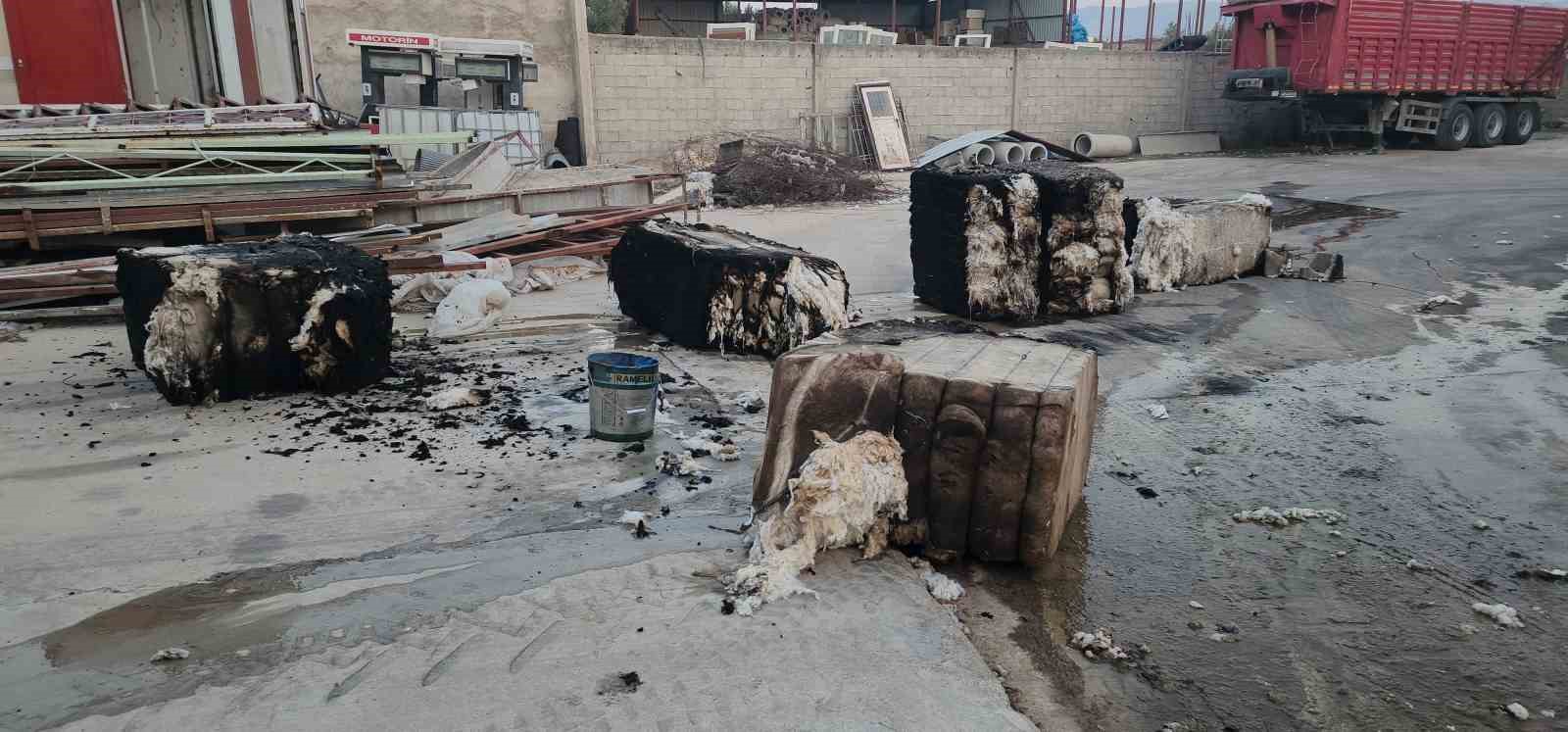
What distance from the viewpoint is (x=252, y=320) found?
17.4 ft

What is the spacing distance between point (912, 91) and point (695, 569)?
20.1 meters

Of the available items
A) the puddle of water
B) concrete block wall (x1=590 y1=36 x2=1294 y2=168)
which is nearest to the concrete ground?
the puddle of water

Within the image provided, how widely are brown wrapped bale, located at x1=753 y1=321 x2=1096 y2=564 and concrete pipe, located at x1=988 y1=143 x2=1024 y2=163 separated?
50.8 feet

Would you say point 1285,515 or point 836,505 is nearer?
point 836,505

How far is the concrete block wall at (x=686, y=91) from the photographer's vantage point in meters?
19.5

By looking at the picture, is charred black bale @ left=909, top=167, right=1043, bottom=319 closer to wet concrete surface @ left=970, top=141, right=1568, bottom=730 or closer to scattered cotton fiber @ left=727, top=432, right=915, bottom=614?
wet concrete surface @ left=970, top=141, right=1568, bottom=730

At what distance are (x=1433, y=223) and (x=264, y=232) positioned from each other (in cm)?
1251

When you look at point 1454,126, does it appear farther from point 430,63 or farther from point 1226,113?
point 430,63

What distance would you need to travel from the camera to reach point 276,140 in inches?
376

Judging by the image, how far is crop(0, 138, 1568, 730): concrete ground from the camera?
2.75 meters

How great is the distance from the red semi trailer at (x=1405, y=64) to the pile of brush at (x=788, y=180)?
30.2 feet

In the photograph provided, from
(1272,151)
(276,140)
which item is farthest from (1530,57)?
(276,140)

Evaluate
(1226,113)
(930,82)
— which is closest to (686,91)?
(930,82)

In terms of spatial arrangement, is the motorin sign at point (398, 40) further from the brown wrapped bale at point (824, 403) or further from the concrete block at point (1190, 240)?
the brown wrapped bale at point (824, 403)
